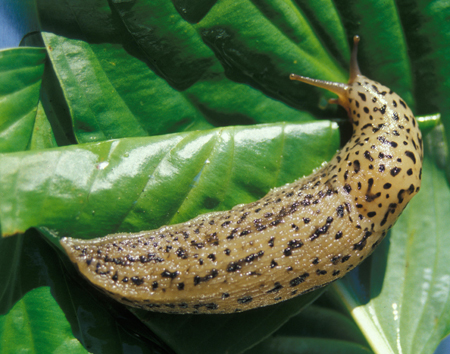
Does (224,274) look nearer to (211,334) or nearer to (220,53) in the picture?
(211,334)

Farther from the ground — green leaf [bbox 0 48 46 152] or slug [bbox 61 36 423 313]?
green leaf [bbox 0 48 46 152]

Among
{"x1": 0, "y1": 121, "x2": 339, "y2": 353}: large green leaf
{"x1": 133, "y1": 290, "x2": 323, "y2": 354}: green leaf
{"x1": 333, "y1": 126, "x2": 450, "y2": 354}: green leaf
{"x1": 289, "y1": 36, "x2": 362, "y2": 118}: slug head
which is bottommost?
{"x1": 133, "y1": 290, "x2": 323, "y2": 354}: green leaf

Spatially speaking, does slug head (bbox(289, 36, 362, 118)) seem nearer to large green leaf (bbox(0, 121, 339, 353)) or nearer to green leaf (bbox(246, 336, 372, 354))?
large green leaf (bbox(0, 121, 339, 353))

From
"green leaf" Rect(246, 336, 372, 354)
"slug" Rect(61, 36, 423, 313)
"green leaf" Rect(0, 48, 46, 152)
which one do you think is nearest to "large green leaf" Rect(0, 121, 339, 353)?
"slug" Rect(61, 36, 423, 313)

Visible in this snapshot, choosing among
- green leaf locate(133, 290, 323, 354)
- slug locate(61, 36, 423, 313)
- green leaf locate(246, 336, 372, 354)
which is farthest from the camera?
green leaf locate(246, 336, 372, 354)

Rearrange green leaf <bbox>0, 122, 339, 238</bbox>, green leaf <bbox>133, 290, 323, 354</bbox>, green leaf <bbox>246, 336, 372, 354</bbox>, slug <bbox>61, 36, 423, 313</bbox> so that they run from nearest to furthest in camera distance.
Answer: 1. green leaf <bbox>0, 122, 339, 238</bbox>
2. slug <bbox>61, 36, 423, 313</bbox>
3. green leaf <bbox>133, 290, 323, 354</bbox>
4. green leaf <bbox>246, 336, 372, 354</bbox>

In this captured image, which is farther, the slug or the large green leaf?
the slug

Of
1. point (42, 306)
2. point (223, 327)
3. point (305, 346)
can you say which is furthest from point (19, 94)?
point (305, 346)

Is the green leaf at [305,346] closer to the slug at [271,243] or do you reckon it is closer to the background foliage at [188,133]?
the background foliage at [188,133]
